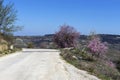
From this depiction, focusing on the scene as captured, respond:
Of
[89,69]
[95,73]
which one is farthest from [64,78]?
[89,69]

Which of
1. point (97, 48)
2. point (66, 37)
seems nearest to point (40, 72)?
point (97, 48)

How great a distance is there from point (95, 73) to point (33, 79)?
5.04 meters

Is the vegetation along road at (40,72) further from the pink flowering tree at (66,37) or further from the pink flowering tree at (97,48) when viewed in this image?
the pink flowering tree at (66,37)

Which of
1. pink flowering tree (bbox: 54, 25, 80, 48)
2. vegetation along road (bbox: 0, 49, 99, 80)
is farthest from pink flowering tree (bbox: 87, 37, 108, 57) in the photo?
pink flowering tree (bbox: 54, 25, 80, 48)

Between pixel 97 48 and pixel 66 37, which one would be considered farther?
pixel 66 37

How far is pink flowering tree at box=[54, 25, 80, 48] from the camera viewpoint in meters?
75.7

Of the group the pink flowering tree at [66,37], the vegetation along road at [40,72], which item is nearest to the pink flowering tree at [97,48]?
the vegetation along road at [40,72]

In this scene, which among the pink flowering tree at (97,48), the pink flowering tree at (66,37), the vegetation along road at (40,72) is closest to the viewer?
the vegetation along road at (40,72)

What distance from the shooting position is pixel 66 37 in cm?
7625

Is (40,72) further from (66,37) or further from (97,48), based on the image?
(66,37)

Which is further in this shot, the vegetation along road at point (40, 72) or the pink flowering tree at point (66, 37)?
the pink flowering tree at point (66, 37)

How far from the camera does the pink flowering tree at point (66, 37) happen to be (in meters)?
75.7

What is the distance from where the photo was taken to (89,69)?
24062 mm

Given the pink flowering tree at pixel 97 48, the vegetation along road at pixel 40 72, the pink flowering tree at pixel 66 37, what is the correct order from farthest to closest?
the pink flowering tree at pixel 66 37, the pink flowering tree at pixel 97 48, the vegetation along road at pixel 40 72
